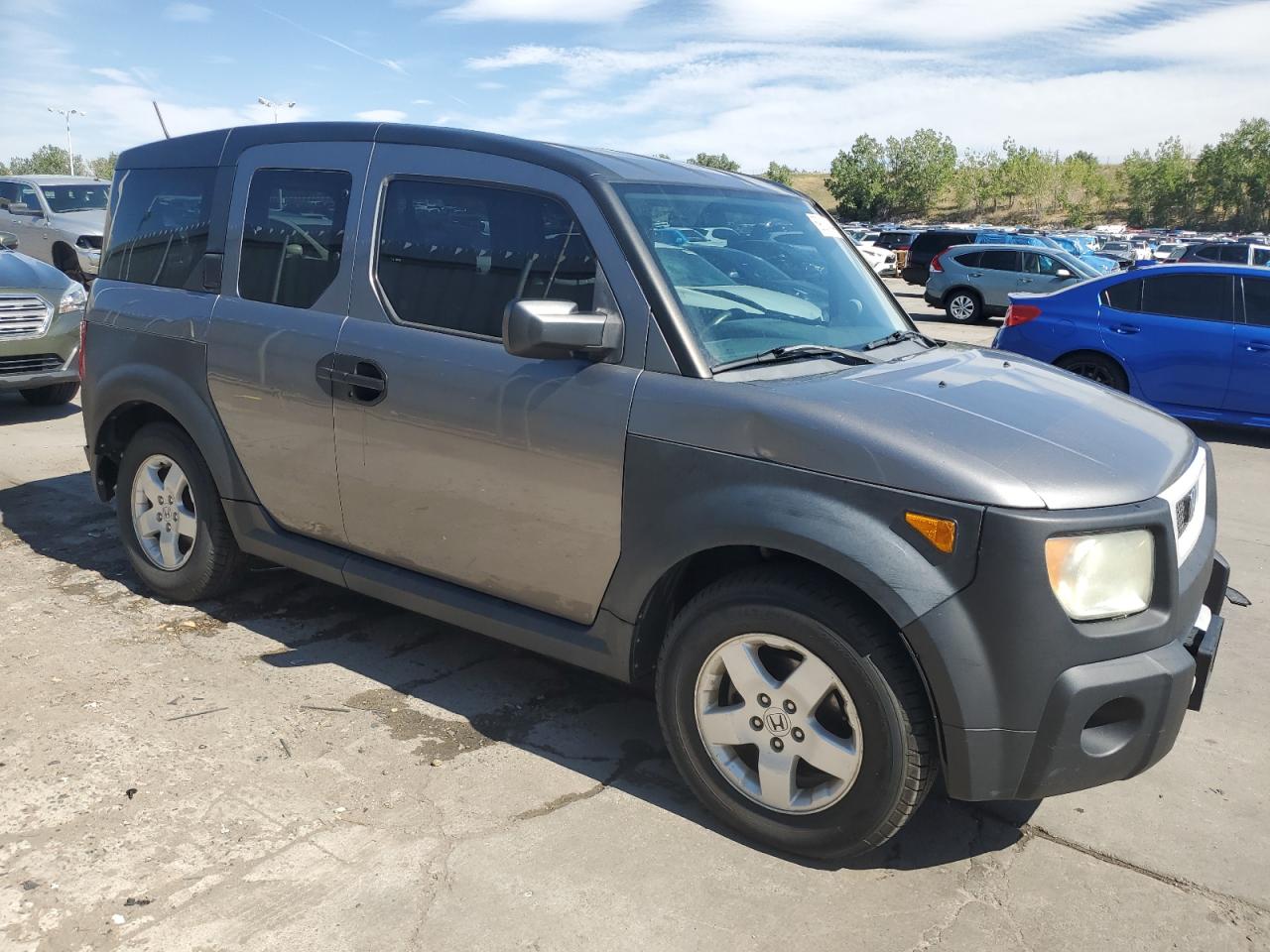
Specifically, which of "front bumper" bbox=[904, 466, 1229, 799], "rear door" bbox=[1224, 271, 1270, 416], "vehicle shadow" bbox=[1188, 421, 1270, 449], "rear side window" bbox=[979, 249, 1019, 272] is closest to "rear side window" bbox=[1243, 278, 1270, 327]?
"rear door" bbox=[1224, 271, 1270, 416]

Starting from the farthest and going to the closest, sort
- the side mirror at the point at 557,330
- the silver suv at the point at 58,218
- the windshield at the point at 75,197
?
the windshield at the point at 75,197 → the silver suv at the point at 58,218 → the side mirror at the point at 557,330

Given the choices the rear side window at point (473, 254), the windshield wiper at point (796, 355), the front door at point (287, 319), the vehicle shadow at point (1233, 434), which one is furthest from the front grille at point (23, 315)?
the vehicle shadow at point (1233, 434)

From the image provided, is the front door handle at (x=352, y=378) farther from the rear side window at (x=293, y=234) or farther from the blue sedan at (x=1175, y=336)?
the blue sedan at (x=1175, y=336)

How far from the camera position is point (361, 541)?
156 inches

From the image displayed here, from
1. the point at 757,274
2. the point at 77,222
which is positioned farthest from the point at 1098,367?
the point at 77,222

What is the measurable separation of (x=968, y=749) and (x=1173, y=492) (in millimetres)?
926

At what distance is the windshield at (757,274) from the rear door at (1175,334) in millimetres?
6454

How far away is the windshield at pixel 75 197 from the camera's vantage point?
57.7 ft

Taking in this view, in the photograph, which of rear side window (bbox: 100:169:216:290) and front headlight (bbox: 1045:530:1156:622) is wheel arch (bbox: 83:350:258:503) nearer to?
rear side window (bbox: 100:169:216:290)

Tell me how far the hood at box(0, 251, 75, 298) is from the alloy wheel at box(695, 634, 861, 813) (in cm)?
786

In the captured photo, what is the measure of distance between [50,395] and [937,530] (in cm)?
906

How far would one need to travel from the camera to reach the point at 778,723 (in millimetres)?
2949

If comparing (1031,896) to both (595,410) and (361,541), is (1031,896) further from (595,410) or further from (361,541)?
(361,541)

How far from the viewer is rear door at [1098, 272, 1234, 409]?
9.41m
